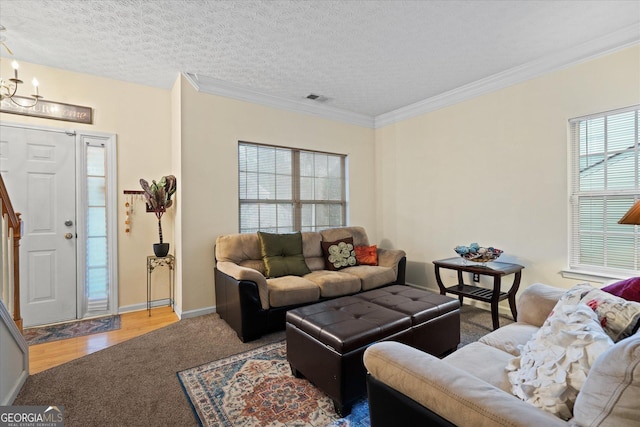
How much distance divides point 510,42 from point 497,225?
75.8 inches

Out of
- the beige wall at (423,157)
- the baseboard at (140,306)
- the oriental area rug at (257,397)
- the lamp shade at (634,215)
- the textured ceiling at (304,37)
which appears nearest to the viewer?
the lamp shade at (634,215)

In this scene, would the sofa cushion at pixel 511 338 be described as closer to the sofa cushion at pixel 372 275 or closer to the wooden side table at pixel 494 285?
the wooden side table at pixel 494 285

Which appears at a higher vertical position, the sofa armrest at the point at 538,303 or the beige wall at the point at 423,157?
the beige wall at the point at 423,157

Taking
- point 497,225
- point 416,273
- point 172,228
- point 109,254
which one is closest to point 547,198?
point 497,225

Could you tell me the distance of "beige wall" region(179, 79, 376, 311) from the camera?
3.48 m

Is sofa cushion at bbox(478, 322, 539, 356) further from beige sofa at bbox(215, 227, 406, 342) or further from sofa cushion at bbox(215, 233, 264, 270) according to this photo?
sofa cushion at bbox(215, 233, 264, 270)

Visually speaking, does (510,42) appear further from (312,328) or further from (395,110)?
(312,328)

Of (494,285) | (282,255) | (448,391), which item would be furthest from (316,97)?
(448,391)

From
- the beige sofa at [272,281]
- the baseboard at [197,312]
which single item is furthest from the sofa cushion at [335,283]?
the baseboard at [197,312]

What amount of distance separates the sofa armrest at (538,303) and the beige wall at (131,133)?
12.7ft

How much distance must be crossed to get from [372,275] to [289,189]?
5.66ft

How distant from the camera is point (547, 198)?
3.15m

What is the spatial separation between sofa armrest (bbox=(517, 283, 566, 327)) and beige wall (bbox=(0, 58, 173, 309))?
386 cm

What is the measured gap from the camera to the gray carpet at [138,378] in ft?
5.95
